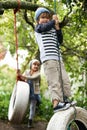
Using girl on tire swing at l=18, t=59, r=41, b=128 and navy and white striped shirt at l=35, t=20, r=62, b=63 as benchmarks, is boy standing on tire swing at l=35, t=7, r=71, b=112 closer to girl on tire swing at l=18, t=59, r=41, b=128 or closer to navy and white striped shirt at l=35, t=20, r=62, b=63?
navy and white striped shirt at l=35, t=20, r=62, b=63

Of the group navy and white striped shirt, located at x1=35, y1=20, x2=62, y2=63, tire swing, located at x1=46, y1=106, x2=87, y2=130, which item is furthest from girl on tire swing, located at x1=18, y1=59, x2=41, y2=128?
tire swing, located at x1=46, y1=106, x2=87, y2=130

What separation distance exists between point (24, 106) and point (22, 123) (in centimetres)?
283

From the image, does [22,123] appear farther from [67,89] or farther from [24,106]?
[67,89]

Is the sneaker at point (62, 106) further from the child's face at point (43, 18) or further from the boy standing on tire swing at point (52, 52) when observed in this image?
the child's face at point (43, 18)

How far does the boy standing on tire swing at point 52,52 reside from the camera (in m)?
5.43

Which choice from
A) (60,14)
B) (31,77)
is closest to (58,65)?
(31,77)

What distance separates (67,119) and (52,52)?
3.27 ft

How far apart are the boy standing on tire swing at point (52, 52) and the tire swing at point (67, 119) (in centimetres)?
30

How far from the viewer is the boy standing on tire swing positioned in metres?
5.43

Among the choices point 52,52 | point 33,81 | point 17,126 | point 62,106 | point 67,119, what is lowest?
point 17,126

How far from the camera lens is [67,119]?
499cm

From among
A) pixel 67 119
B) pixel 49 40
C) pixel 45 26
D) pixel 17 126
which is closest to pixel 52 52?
pixel 49 40

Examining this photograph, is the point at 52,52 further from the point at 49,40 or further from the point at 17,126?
the point at 17,126

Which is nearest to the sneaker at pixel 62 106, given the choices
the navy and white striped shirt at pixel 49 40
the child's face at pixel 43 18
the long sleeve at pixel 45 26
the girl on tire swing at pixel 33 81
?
the navy and white striped shirt at pixel 49 40
